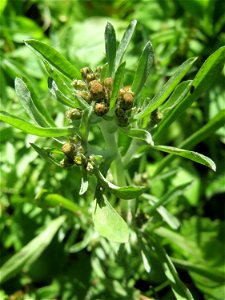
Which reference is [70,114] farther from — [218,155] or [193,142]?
[218,155]

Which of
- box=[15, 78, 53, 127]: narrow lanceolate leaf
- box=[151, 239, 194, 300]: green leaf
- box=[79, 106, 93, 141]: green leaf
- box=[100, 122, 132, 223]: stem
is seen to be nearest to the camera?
box=[79, 106, 93, 141]: green leaf

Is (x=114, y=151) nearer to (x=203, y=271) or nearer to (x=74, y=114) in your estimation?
(x=74, y=114)

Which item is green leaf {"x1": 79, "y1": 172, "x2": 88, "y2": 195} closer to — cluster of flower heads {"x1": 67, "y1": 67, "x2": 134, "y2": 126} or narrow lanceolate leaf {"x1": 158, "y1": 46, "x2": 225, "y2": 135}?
cluster of flower heads {"x1": 67, "y1": 67, "x2": 134, "y2": 126}

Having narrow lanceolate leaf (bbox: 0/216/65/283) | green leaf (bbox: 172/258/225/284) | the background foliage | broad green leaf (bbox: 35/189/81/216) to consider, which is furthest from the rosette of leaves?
green leaf (bbox: 172/258/225/284)

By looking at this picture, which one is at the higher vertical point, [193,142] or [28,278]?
[193,142]

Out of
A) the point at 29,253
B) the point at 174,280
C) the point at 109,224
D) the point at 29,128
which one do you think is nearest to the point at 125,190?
the point at 109,224

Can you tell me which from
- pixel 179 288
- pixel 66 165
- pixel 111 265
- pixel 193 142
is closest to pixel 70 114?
pixel 66 165

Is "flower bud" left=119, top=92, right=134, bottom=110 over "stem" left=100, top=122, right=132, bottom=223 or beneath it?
over
